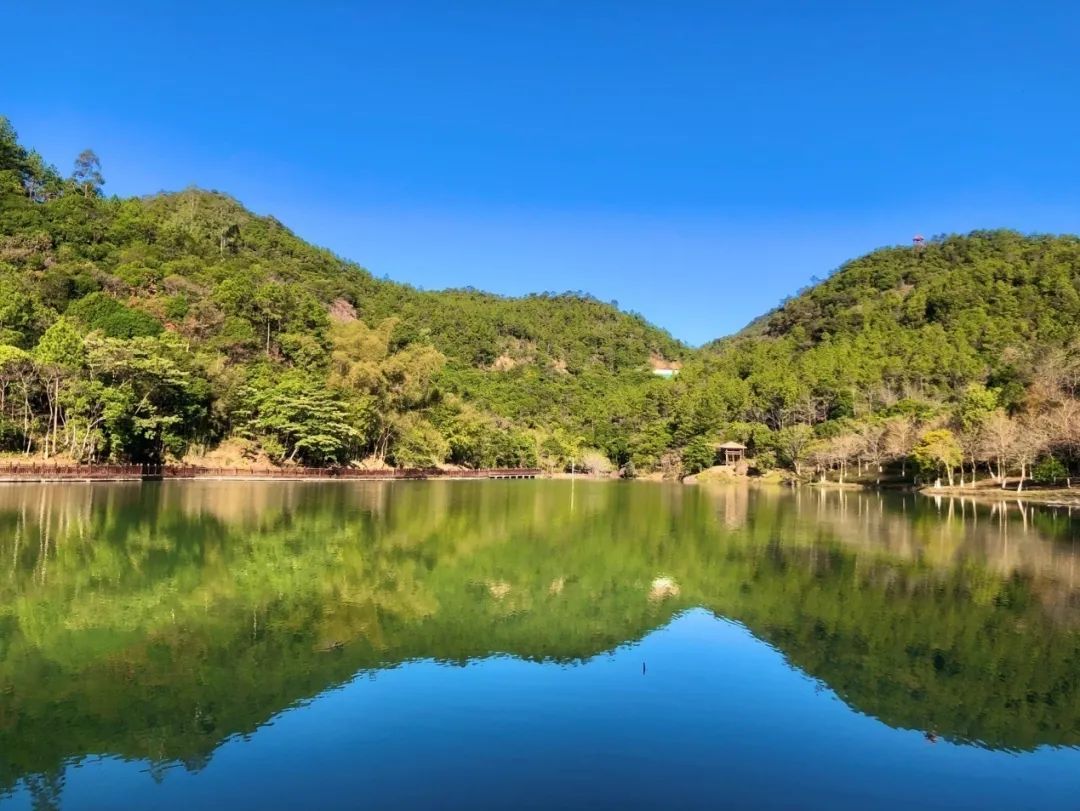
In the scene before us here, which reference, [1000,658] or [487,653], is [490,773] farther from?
[1000,658]

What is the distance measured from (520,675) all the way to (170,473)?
3480cm

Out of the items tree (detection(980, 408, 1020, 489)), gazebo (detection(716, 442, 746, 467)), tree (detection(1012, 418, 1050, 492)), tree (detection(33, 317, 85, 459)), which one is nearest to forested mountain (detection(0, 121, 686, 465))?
tree (detection(33, 317, 85, 459))

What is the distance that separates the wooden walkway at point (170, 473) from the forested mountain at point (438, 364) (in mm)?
1478

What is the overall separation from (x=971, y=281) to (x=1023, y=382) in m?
41.0

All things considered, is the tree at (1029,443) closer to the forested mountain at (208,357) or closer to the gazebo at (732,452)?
the gazebo at (732,452)

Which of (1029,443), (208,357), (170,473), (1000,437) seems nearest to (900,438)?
(1000,437)

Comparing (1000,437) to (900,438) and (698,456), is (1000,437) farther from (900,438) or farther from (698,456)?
(698,456)

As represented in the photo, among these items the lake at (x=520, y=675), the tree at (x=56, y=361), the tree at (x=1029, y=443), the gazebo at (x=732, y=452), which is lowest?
the lake at (x=520, y=675)

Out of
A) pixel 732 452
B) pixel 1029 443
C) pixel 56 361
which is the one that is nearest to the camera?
pixel 56 361

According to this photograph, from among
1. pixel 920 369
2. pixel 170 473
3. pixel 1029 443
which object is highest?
pixel 920 369

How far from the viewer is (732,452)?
Answer: 6550cm

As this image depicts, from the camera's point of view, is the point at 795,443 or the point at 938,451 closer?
the point at 938,451

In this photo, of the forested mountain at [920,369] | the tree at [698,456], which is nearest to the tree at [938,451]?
the forested mountain at [920,369]

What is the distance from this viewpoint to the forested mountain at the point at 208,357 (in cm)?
3544
